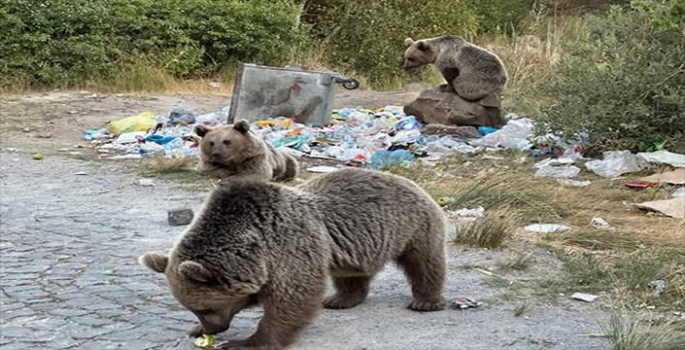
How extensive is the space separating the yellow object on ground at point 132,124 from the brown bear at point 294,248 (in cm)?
873

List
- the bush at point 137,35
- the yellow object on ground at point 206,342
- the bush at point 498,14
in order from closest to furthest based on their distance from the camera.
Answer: the yellow object on ground at point 206,342
the bush at point 137,35
the bush at point 498,14

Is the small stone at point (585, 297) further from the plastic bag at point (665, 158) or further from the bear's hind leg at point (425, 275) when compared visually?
the plastic bag at point (665, 158)

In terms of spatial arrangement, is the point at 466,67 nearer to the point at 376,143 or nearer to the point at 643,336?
the point at 376,143

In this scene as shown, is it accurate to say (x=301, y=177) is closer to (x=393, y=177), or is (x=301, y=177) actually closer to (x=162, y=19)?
(x=393, y=177)

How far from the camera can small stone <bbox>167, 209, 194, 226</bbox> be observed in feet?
26.7

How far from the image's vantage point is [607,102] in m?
11.8

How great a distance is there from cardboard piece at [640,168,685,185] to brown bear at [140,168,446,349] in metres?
5.27

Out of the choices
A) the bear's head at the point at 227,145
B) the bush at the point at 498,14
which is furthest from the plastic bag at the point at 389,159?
the bush at the point at 498,14

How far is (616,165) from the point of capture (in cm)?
1116

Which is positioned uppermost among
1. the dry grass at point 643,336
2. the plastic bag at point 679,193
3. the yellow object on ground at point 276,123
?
the dry grass at point 643,336

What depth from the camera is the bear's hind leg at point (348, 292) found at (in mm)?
5863

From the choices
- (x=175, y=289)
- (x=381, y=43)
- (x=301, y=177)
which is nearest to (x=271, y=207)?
(x=175, y=289)

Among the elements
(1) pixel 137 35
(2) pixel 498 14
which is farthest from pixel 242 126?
(2) pixel 498 14

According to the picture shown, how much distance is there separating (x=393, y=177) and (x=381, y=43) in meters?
17.5
